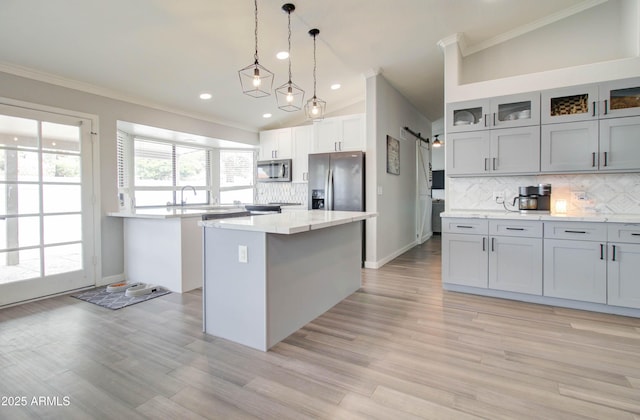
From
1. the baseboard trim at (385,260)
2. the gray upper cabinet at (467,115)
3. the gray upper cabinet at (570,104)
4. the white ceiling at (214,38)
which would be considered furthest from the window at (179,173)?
the gray upper cabinet at (570,104)

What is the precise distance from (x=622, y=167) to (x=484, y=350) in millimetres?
2437

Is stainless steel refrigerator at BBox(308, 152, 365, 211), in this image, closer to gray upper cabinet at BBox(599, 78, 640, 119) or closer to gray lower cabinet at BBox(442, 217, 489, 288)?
gray lower cabinet at BBox(442, 217, 489, 288)

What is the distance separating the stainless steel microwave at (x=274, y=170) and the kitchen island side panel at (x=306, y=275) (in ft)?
8.55

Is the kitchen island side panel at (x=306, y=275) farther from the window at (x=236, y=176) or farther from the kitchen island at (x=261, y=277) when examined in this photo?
the window at (x=236, y=176)

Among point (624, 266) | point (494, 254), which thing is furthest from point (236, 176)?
point (624, 266)

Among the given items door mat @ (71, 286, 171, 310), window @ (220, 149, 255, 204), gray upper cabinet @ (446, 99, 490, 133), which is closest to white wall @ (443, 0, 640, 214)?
gray upper cabinet @ (446, 99, 490, 133)

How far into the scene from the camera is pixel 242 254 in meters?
2.38

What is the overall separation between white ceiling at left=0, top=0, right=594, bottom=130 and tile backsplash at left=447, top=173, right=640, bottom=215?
6.14 feet

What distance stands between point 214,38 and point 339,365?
11.0 ft

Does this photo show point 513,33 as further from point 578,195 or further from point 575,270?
point 575,270

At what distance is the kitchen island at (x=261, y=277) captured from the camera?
229cm

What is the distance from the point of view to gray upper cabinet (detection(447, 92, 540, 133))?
3.44 metres

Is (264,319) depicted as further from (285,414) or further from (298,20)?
(298,20)

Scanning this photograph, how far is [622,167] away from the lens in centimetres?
309
